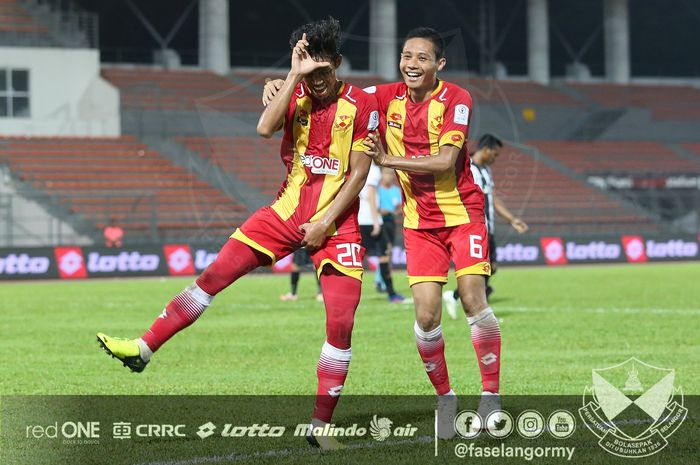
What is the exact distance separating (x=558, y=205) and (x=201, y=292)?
98.2 ft

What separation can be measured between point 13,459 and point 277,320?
9.04 m

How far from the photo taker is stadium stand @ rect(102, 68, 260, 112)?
1475 inches

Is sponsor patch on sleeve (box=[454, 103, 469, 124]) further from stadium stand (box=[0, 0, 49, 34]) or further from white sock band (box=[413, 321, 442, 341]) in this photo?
stadium stand (box=[0, 0, 49, 34])

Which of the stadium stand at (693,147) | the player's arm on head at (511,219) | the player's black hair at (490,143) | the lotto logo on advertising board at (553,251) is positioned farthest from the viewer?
the stadium stand at (693,147)

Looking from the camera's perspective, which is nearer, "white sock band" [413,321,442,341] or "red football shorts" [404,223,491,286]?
"red football shorts" [404,223,491,286]

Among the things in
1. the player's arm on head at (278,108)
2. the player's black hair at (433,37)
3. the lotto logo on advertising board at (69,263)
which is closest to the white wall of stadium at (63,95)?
the lotto logo on advertising board at (69,263)

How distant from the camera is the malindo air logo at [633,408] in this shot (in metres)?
6.35

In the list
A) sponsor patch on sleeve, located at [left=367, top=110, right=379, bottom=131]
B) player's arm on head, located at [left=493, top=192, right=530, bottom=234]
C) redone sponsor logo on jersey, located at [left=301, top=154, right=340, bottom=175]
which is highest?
sponsor patch on sleeve, located at [left=367, top=110, right=379, bottom=131]

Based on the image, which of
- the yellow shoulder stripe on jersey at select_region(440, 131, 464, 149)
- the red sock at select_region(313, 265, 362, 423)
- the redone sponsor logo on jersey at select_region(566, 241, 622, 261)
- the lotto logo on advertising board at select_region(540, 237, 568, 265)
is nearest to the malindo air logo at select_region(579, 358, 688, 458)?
the red sock at select_region(313, 265, 362, 423)

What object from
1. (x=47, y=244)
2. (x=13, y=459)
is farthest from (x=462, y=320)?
(x=47, y=244)

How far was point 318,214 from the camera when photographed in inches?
261

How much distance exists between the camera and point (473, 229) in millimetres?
7125

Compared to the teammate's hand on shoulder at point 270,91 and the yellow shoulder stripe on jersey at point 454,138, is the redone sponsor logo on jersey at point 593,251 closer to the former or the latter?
the yellow shoulder stripe on jersey at point 454,138

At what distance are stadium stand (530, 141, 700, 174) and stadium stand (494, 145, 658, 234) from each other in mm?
1867
